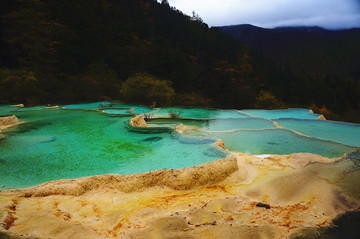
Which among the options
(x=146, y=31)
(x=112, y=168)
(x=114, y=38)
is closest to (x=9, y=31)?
(x=114, y=38)

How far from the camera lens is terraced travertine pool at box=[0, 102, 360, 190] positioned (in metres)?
3.26

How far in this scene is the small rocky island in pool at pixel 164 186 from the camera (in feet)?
6.38

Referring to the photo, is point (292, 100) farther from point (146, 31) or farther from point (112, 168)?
point (112, 168)

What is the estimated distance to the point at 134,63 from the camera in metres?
18.0

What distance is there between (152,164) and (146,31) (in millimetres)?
19230

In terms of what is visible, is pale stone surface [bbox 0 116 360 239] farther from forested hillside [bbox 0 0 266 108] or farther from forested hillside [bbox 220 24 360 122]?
forested hillside [bbox 220 24 360 122]

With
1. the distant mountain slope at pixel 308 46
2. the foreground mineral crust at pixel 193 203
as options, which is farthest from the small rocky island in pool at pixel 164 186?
the distant mountain slope at pixel 308 46

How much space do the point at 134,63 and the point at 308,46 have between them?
32.4 metres

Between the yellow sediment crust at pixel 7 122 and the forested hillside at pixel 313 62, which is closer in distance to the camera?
the yellow sediment crust at pixel 7 122

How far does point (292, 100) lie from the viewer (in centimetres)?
2384

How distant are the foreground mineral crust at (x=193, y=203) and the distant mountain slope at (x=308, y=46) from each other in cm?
3399

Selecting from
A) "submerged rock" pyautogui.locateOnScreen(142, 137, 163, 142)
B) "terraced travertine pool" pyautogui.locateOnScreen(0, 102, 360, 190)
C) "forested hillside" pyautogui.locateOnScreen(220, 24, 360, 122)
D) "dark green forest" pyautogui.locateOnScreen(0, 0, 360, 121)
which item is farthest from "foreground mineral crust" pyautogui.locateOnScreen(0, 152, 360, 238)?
"forested hillside" pyautogui.locateOnScreen(220, 24, 360, 122)

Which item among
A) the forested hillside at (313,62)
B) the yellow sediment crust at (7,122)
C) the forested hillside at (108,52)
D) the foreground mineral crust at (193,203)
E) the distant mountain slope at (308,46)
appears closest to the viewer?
the foreground mineral crust at (193,203)

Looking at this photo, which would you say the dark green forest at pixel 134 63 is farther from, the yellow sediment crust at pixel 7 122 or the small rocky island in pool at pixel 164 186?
the small rocky island in pool at pixel 164 186
